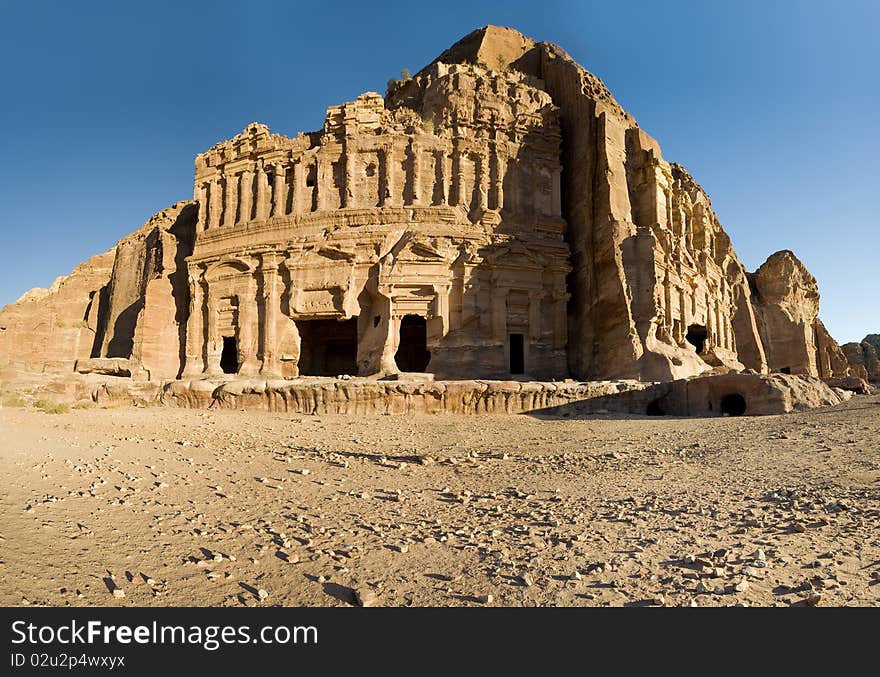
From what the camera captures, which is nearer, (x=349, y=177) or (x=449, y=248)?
(x=449, y=248)

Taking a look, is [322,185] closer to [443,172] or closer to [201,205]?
[443,172]

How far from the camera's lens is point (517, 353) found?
22297mm

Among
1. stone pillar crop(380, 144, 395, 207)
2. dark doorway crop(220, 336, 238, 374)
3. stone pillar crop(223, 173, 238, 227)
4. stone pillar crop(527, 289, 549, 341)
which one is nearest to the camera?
stone pillar crop(527, 289, 549, 341)

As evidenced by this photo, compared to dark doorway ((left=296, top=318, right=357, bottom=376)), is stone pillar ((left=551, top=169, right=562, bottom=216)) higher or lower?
higher

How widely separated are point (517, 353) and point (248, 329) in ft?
40.3

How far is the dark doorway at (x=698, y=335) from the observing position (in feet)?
83.1

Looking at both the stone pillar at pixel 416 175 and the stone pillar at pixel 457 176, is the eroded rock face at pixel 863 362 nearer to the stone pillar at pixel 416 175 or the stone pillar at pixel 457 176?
the stone pillar at pixel 457 176

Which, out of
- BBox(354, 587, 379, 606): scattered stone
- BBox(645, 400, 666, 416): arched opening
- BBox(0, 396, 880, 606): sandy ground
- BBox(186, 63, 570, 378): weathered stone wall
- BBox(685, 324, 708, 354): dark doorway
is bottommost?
BBox(354, 587, 379, 606): scattered stone

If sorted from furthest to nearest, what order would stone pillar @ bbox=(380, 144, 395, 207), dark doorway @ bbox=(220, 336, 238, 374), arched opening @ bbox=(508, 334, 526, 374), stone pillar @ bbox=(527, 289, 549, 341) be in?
1. dark doorway @ bbox=(220, 336, 238, 374)
2. stone pillar @ bbox=(380, 144, 395, 207)
3. arched opening @ bbox=(508, 334, 526, 374)
4. stone pillar @ bbox=(527, 289, 549, 341)

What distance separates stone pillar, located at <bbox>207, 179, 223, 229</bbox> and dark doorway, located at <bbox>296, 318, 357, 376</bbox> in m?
6.71

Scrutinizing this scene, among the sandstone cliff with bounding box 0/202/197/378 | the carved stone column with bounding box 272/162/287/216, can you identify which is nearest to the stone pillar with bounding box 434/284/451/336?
the carved stone column with bounding box 272/162/287/216

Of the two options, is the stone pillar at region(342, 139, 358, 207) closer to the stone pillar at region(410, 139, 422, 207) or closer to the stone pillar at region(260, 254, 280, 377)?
the stone pillar at region(410, 139, 422, 207)

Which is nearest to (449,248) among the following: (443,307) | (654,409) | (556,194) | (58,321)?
(443,307)

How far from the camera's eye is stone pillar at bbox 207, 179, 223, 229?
24797 millimetres
